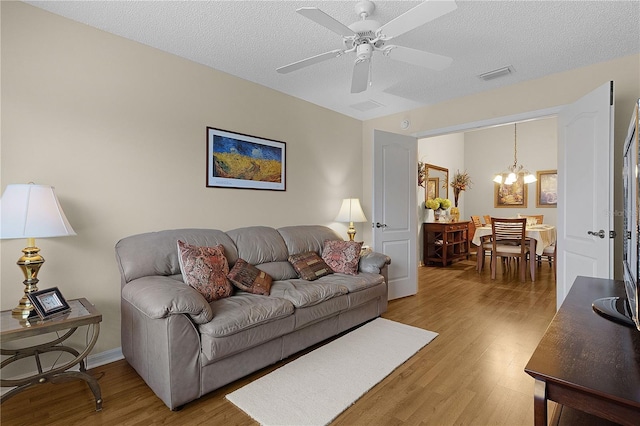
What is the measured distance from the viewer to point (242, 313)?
2.02 metres

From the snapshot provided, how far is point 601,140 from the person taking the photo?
2574 mm

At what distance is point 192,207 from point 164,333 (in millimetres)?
1360

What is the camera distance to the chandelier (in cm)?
635

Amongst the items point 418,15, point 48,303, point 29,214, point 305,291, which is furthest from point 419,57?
point 48,303

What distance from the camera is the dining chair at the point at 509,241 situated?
484 cm

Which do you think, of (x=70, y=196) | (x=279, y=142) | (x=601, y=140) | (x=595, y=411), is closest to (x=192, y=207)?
(x=70, y=196)

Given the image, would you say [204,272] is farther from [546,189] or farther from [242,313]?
[546,189]

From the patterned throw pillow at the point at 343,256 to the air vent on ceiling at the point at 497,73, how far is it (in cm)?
220

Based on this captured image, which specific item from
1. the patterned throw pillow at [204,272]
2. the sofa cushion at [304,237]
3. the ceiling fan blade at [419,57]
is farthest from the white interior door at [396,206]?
the patterned throw pillow at [204,272]

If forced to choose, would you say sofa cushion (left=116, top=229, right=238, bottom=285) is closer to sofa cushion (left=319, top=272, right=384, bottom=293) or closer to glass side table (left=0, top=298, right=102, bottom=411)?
glass side table (left=0, top=298, right=102, bottom=411)

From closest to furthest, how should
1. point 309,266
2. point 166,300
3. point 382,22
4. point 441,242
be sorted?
point 166,300, point 382,22, point 309,266, point 441,242

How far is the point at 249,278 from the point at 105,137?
1.57 metres

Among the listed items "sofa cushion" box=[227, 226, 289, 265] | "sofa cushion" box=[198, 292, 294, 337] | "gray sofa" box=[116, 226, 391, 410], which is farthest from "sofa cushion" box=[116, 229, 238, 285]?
"sofa cushion" box=[198, 292, 294, 337]

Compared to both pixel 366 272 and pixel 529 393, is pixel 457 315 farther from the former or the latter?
pixel 529 393
